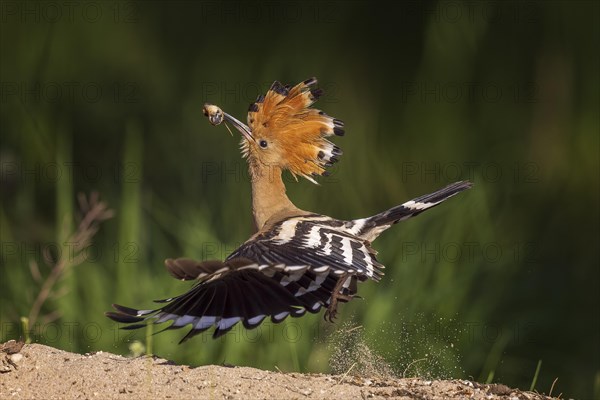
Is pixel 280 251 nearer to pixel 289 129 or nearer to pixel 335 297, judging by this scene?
pixel 335 297

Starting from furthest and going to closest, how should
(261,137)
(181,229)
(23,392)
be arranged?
(181,229), (261,137), (23,392)

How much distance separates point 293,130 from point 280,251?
3.06 ft

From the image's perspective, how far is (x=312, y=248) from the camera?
12.8ft

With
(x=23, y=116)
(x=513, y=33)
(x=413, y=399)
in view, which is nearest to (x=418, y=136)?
(x=513, y=33)

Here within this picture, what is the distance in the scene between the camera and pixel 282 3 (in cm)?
634

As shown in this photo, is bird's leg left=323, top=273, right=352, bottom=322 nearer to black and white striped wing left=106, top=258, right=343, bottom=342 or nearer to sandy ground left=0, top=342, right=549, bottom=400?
black and white striped wing left=106, top=258, right=343, bottom=342

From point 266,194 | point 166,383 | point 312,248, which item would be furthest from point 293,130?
point 166,383

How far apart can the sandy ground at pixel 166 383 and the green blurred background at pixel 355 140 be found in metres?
1.65

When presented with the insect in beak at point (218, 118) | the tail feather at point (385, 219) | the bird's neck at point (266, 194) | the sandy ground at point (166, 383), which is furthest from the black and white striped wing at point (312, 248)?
the insect in beak at point (218, 118)

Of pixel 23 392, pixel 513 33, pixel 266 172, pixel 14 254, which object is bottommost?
pixel 23 392

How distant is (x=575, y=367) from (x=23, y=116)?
3170mm

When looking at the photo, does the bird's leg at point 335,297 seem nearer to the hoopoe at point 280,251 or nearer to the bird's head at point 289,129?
the hoopoe at point 280,251

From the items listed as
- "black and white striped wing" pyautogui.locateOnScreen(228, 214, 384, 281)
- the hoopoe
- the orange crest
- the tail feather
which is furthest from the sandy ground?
the orange crest

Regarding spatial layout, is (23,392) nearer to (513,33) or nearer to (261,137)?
(261,137)
